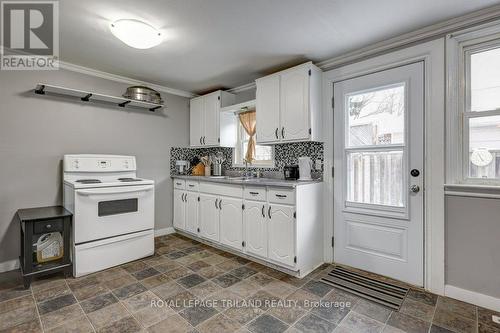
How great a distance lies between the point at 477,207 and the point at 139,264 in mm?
3296

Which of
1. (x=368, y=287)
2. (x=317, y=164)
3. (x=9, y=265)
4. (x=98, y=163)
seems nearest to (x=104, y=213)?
(x=98, y=163)

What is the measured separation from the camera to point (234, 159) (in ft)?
13.1

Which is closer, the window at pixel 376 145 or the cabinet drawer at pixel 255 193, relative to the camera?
the window at pixel 376 145

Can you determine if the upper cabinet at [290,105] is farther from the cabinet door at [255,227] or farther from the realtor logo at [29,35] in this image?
the realtor logo at [29,35]

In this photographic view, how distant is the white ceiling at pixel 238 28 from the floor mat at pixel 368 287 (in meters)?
2.33

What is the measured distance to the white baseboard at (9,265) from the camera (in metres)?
2.62

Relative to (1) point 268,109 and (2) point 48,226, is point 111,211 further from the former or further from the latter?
(1) point 268,109

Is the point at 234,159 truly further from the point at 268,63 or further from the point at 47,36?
the point at 47,36

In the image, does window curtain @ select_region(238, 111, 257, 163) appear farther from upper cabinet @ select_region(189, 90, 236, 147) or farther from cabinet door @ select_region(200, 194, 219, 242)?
cabinet door @ select_region(200, 194, 219, 242)

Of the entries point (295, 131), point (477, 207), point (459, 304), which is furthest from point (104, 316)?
point (477, 207)

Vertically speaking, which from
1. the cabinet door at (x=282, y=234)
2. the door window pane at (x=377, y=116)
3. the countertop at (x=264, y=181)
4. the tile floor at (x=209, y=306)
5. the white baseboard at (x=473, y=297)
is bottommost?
the tile floor at (x=209, y=306)

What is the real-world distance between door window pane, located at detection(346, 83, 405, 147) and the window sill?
0.56 m

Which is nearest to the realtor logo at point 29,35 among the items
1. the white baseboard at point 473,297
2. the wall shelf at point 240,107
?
the wall shelf at point 240,107

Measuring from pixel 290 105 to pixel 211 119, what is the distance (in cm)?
149
